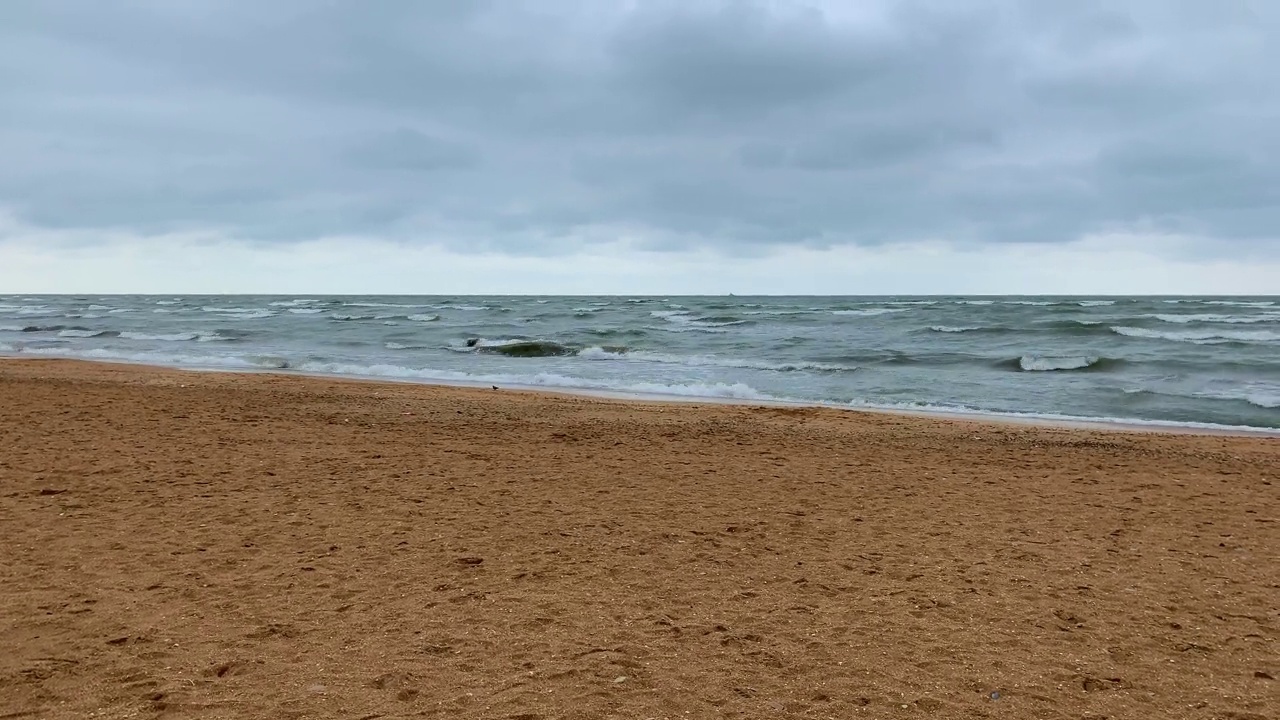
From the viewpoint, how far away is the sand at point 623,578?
11.9ft

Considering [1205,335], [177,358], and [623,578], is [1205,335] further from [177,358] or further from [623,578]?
[177,358]

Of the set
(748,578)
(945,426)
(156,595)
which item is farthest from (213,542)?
(945,426)

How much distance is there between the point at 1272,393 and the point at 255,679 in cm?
1856

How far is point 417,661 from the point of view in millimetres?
3848

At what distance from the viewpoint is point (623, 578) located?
16.6 feet

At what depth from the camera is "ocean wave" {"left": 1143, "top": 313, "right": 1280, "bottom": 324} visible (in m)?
34.8

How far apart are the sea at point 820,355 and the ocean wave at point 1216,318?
4.5 inches

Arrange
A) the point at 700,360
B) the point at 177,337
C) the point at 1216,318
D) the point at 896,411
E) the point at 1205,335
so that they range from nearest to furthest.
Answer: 1. the point at 896,411
2. the point at 700,360
3. the point at 1205,335
4. the point at 177,337
5. the point at 1216,318

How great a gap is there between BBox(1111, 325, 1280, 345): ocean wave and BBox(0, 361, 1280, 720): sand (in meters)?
20.2

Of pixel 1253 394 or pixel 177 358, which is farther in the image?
pixel 177 358

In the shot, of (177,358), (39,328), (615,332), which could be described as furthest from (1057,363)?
(39,328)

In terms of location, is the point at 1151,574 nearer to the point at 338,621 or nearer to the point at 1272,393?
the point at 338,621

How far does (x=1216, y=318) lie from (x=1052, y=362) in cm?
2050

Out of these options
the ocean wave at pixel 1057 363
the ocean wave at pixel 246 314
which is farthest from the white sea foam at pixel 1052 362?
the ocean wave at pixel 246 314
